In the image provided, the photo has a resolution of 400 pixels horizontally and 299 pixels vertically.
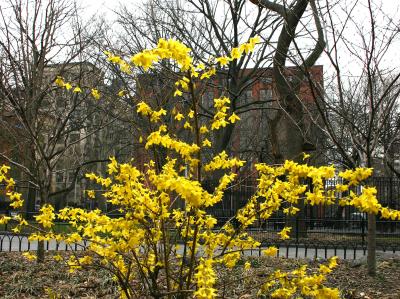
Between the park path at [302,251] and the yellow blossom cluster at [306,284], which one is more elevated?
the yellow blossom cluster at [306,284]

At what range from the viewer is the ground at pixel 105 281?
6098 mm

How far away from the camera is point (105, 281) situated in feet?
21.1

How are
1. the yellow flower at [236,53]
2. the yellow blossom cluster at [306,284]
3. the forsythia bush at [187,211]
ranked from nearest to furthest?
1. the forsythia bush at [187,211]
2. the yellow blossom cluster at [306,284]
3. the yellow flower at [236,53]

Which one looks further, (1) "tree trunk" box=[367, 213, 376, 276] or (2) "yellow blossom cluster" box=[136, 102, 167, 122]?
(1) "tree trunk" box=[367, 213, 376, 276]

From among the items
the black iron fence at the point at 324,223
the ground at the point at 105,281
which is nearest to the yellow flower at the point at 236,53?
the ground at the point at 105,281

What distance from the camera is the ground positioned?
6.10 meters

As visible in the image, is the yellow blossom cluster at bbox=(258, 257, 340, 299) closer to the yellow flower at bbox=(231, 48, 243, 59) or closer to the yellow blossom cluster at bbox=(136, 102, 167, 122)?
the yellow blossom cluster at bbox=(136, 102, 167, 122)

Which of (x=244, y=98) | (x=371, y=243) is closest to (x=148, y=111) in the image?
(x=371, y=243)

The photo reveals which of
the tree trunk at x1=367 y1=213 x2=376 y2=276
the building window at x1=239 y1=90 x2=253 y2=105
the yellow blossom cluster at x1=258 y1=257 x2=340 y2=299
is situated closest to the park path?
the tree trunk at x1=367 y1=213 x2=376 y2=276

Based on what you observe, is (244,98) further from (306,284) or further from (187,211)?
(306,284)

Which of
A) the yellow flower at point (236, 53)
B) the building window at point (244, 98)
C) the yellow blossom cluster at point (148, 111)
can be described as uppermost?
the building window at point (244, 98)

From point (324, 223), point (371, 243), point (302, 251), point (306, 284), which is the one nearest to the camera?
point (306, 284)

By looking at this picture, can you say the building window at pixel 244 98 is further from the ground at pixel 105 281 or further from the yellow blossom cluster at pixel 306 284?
the yellow blossom cluster at pixel 306 284

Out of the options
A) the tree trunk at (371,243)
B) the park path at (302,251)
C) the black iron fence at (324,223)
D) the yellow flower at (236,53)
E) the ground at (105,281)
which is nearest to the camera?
the yellow flower at (236,53)
